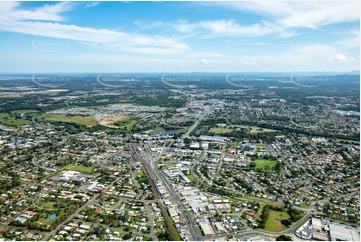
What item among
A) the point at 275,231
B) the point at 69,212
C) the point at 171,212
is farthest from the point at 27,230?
the point at 275,231

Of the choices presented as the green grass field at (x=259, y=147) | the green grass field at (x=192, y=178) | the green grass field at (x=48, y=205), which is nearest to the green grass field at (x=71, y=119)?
the green grass field at (x=192, y=178)

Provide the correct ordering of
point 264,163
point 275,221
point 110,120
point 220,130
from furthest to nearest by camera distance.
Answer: point 110,120 < point 220,130 < point 264,163 < point 275,221

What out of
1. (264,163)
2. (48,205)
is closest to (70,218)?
(48,205)

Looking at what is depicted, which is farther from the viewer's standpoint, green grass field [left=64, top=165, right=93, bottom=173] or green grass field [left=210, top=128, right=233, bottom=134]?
green grass field [left=210, top=128, right=233, bottom=134]

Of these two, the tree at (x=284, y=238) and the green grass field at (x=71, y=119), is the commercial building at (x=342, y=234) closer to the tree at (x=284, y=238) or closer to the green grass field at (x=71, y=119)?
the tree at (x=284, y=238)

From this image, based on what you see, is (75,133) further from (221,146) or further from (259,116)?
(259,116)

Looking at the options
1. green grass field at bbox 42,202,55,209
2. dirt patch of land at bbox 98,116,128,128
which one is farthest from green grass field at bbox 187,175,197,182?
dirt patch of land at bbox 98,116,128,128

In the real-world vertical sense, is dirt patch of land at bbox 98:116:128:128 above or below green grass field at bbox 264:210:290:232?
above

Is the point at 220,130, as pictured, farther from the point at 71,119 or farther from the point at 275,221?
the point at 71,119

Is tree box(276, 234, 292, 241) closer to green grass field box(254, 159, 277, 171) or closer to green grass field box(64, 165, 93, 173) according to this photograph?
green grass field box(254, 159, 277, 171)
